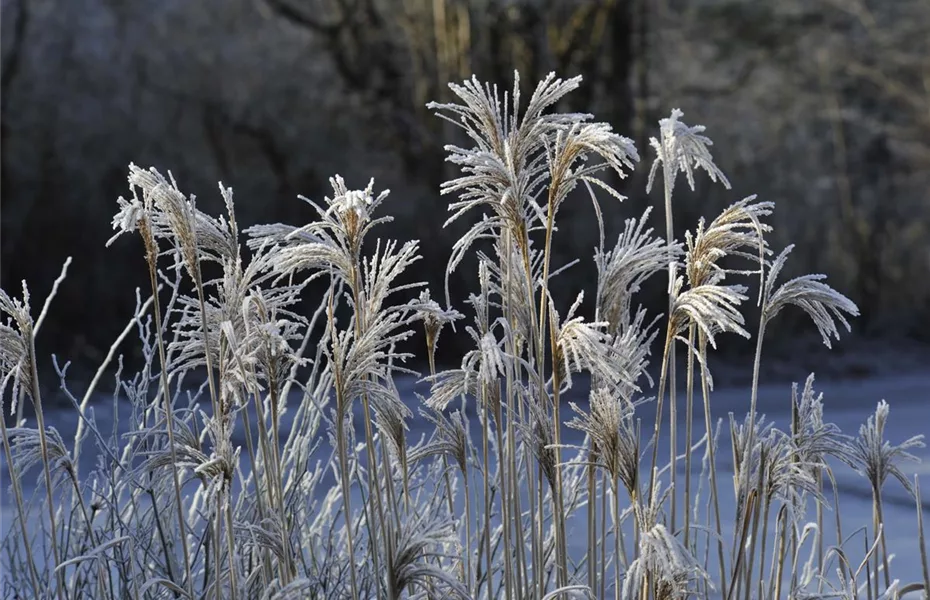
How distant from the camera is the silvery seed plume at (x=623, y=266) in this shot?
3.65ft

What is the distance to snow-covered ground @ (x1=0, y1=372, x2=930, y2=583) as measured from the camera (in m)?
4.17

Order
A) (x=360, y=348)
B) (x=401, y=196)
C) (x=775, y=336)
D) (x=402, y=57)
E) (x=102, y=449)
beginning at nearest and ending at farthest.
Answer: (x=360, y=348) → (x=102, y=449) → (x=775, y=336) → (x=401, y=196) → (x=402, y=57)

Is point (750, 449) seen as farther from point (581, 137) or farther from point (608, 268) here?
point (581, 137)

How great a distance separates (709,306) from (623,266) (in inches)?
3.9

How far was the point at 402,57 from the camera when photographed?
342 inches

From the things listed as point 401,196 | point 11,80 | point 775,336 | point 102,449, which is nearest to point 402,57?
point 401,196

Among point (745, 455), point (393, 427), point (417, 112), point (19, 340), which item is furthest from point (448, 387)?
point (417, 112)

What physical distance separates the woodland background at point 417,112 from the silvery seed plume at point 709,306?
5519 millimetres

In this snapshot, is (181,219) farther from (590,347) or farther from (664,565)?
(664,565)

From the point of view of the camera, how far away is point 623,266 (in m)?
1.12

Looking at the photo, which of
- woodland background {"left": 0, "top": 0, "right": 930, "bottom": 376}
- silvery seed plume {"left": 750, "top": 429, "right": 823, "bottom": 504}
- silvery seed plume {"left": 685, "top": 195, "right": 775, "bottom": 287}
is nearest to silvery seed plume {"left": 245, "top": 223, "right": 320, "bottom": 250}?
silvery seed plume {"left": 685, "top": 195, "right": 775, "bottom": 287}

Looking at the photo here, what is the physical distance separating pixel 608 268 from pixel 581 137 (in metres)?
0.14

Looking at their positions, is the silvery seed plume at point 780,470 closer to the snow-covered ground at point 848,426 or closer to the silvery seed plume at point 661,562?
the silvery seed plume at point 661,562

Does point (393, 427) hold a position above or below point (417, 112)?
below
